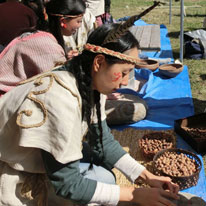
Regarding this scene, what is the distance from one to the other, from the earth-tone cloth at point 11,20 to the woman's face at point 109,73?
5.57 ft

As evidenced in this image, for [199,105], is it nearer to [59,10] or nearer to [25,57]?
[59,10]

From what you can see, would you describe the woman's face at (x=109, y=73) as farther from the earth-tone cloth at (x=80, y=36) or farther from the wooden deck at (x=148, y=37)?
the wooden deck at (x=148, y=37)

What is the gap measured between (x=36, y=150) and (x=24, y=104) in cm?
22

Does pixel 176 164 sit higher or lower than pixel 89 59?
lower

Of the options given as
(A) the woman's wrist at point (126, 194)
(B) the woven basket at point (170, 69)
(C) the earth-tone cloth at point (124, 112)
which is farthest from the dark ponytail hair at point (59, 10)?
(B) the woven basket at point (170, 69)

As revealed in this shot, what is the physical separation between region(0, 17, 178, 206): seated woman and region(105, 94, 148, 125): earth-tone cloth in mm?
1436

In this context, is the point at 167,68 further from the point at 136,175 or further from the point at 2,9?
the point at 136,175

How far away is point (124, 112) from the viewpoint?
2.92 metres

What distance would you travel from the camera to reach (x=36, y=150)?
1.35 m

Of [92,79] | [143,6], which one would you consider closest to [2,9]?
[92,79]

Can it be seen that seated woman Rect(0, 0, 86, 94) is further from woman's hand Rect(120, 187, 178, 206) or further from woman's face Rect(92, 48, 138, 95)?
woman's hand Rect(120, 187, 178, 206)

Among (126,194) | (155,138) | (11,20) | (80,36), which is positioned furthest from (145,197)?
(80,36)

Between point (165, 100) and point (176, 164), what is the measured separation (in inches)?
56.0

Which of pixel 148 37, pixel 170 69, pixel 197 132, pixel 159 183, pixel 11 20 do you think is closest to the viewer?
pixel 159 183
